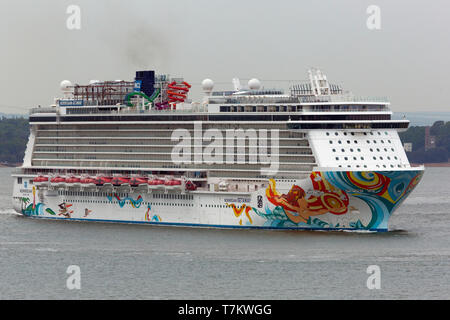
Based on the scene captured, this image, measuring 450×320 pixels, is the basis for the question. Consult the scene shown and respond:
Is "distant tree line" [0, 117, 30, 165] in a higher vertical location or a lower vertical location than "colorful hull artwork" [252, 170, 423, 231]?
higher

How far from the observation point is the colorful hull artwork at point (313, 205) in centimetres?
5716

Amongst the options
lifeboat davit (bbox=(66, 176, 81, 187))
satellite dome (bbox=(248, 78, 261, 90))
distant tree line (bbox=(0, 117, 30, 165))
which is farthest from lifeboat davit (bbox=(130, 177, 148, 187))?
distant tree line (bbox=(0, 117, 30, 165))

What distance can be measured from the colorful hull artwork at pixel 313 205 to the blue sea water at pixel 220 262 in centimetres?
85

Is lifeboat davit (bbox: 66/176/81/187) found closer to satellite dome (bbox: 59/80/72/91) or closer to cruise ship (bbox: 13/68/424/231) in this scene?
cruise ship (bbox: 13/68/424/231)

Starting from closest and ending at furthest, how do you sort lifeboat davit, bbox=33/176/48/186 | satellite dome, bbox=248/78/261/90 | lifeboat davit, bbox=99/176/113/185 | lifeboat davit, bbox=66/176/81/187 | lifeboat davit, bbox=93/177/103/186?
lifeboat davit, bbox=99/176/113/185 → lifeboat davit, bbox=93/177/103/186 → satellite dome, bbox=248/78/261/90 → lifeboat davit, bbox=66/176/81/187 → lifeboat davit, bbox=33/176/48/186

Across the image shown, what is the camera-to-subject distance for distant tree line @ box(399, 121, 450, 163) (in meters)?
183

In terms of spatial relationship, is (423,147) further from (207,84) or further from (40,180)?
(40,180)

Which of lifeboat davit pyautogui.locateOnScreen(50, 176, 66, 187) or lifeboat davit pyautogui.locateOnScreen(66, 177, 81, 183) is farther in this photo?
lifeboat davit pyautogui.locateOnScreen(50, 176, 66, 187)

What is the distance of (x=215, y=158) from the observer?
6334 cm

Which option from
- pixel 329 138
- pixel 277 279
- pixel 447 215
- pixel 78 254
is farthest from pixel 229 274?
pixel 447 215

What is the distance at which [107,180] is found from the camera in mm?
67062

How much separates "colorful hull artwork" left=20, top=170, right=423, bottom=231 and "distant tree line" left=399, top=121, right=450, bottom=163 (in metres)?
124
